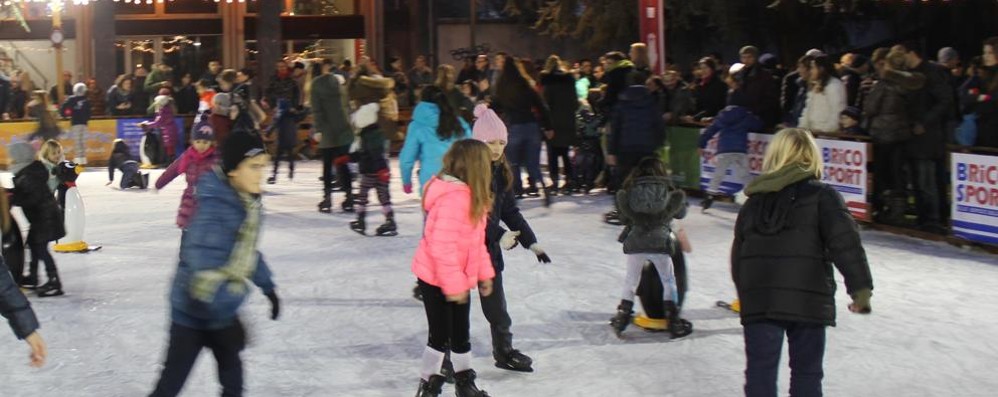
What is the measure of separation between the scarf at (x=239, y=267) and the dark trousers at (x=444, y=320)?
1.07m

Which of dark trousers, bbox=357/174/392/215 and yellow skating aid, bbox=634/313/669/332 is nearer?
yellow skating aid, bbox=634/313/669/332

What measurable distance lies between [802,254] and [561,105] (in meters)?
9.38

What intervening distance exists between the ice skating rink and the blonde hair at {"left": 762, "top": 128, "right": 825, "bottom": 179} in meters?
1.76

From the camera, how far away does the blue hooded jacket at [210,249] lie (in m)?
4.68

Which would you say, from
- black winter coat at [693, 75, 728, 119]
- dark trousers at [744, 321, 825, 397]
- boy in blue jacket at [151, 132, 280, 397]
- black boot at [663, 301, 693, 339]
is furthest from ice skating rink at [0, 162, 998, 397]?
black winter coat at [693, 75, 728, 119]

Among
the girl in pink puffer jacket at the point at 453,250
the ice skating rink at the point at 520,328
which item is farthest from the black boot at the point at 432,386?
the ice skating rink at the point at 520,328

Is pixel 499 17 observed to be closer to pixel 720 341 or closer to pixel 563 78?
pixel 563 78

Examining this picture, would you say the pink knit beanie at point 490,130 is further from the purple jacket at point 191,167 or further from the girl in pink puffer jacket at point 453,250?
the purple jacket at point 191,167

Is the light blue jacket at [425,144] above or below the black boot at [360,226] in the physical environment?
above

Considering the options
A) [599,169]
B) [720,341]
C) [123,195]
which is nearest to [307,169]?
[123,195]

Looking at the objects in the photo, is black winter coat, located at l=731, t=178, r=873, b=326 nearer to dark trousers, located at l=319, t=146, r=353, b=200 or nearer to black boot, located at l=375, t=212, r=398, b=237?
black boot, located at l=375, t=212, r=398, b=237

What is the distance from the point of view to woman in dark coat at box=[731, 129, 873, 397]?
480 cm

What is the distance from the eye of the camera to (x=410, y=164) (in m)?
9.54

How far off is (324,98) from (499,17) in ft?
62.0
